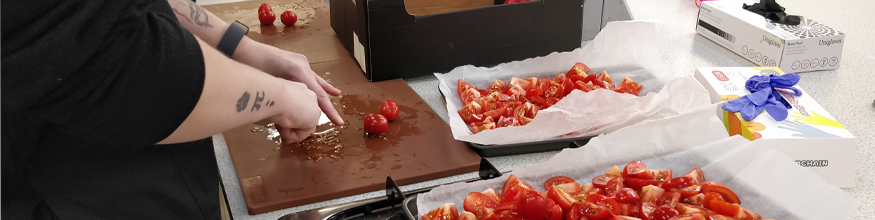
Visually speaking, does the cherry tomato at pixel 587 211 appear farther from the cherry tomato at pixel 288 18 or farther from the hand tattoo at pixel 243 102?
the cherry tomato at pixel 288 18

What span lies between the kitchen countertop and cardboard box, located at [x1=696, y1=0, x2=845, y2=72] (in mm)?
27

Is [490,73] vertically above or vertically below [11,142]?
below

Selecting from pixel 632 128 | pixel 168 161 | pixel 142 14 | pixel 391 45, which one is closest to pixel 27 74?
pixel 142 14

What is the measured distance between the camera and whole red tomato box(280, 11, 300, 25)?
174 centimetres

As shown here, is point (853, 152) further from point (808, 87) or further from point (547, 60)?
point (547, 60)

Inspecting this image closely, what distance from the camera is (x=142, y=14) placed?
1.63 ft

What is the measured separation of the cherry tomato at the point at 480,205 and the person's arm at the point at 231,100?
26 centimetres

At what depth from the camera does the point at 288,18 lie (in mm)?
1743

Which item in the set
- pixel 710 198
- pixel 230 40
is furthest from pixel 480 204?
pixel 230 40

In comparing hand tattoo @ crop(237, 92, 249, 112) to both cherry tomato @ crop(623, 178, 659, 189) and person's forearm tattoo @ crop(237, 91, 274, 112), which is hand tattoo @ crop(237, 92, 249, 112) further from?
cherry tomato @ crop(623, 178, 659, 189)

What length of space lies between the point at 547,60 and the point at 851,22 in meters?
1.04

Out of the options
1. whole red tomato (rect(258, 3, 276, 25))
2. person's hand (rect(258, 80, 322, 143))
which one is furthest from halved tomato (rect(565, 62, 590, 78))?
whole red tomato (rect(258, 3, 276, 25))

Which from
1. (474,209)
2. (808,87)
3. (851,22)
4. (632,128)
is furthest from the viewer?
(851,22)

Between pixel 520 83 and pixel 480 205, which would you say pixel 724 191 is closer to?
pixel 480 205
